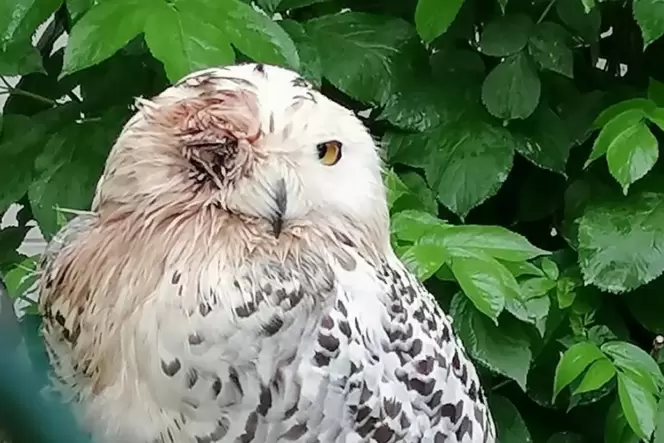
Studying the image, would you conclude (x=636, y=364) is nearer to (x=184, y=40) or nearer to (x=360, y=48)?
(x=360, y=48)

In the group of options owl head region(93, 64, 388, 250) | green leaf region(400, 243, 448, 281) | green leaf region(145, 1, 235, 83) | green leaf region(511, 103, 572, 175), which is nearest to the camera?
owl head region(93, 64, 388, 250)

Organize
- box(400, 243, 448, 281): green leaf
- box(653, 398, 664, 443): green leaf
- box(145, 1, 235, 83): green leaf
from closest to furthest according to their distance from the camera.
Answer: box(145, 1, 235, 83): green leaf, box(400, 243, 448, 281): green leaf, box(653, 398, 664, 443): green leaf

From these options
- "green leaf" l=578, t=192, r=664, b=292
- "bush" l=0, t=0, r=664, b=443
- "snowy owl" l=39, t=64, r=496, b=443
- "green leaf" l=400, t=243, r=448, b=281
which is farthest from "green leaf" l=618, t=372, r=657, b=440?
"snowy owl" l=39, t=64, r=496, b=443

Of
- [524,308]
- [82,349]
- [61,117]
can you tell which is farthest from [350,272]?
[61,117]

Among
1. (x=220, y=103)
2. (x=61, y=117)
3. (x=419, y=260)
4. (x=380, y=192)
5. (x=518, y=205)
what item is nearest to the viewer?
(x=220, y=103)

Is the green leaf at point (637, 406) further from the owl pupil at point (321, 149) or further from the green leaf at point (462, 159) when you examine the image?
the owl pupil at point (321, 149)

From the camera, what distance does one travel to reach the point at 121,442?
0.72 meters

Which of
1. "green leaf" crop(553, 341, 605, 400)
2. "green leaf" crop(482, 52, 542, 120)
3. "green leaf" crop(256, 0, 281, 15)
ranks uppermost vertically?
"green leaf" crop(256, 0, 281, 15)

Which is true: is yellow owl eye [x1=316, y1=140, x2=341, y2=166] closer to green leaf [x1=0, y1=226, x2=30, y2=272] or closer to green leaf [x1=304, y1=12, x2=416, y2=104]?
green leaf [x1=304, y1=12, x2=416, y2=104]

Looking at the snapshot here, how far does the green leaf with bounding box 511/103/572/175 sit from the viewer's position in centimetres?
115

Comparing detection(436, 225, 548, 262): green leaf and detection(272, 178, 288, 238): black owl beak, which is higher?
detection(272, 178, 288, 238): black owl beak

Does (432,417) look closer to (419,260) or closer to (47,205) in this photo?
(419,260)

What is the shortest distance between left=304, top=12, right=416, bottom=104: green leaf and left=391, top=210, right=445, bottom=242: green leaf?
145 millimetres

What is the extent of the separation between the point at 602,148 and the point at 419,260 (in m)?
0.22
